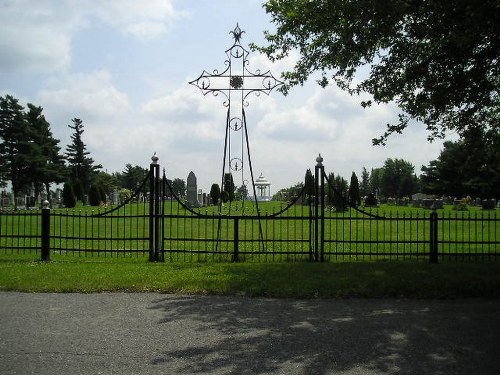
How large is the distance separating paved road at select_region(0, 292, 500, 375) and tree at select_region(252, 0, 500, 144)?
13.5 feet

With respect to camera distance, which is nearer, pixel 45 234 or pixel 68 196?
pixel 45 234

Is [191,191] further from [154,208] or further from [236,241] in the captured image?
[236,241]

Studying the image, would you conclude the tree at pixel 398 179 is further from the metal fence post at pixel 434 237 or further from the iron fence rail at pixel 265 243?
the metal fence post at pixel 434 237

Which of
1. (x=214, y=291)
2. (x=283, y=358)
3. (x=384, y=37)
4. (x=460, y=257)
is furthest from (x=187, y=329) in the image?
(x=460, y=257)

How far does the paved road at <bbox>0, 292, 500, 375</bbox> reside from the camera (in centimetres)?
465

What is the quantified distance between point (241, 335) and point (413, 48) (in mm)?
7074

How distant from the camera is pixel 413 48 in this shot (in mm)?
9797

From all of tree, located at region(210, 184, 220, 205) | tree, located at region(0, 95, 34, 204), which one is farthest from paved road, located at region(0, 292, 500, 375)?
tree, located at region(0, 95, 34, 204)

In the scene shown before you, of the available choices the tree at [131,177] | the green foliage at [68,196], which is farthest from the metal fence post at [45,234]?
the tree at [131,177]

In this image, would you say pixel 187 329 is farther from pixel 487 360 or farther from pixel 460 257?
pixel 460 257

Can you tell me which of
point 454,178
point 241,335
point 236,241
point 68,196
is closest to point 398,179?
point 454,178

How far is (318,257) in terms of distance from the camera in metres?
11.4

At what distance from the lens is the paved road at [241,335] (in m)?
4.65

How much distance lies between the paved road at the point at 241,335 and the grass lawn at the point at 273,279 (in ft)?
1.32
